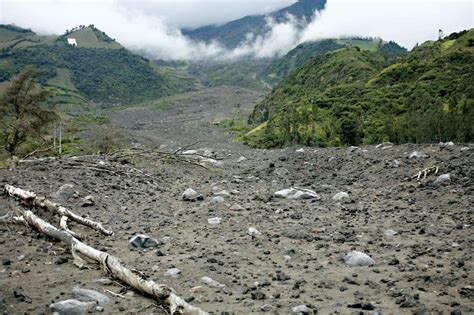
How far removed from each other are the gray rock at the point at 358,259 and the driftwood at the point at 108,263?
3.44 metres

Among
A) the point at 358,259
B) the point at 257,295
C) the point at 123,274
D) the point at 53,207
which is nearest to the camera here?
the point at 257,295

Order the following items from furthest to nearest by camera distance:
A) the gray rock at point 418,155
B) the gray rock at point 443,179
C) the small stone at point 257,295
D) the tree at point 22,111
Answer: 1. the tree at point 22,111
2. the gray rock at point 418,155
3. the gray rock at point 443,179
4. the small stone at point 257,295

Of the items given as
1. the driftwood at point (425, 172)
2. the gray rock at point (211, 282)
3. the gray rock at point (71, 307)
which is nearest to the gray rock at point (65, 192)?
the gray rock at point (211, 282)

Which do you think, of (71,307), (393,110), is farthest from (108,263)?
(393,110)

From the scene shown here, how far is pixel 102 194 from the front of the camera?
45.0ft

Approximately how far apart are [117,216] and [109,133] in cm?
3216

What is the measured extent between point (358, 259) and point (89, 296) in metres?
4.50

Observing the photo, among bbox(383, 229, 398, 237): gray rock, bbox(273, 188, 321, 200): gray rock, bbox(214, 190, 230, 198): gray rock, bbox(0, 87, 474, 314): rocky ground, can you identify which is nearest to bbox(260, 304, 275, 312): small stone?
bbox(0, 87, 474, 314): rocky ground

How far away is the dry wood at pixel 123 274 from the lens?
17.8 feet

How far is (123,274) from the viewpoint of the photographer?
6.56 m

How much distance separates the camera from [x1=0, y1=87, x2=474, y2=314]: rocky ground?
20.1ft

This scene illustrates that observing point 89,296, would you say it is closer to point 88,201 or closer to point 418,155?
point 88,201

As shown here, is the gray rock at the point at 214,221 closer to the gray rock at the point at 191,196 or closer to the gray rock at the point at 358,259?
the gray rock at the point at 191,196

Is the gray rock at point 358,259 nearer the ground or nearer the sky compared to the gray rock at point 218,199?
nearer the sky
